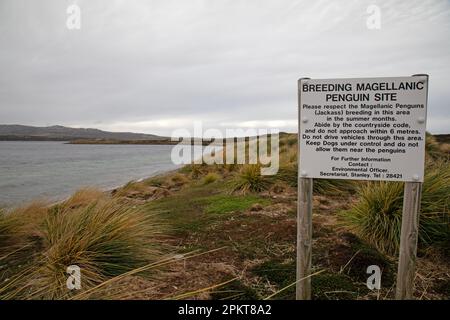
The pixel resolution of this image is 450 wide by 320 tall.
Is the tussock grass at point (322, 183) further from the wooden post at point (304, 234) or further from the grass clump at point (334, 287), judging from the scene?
the wooden post at point (304, 234)

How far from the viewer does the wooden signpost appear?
289 centimetres

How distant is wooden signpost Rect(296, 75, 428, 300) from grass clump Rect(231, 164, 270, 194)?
18.4ft

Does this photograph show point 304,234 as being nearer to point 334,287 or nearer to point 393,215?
point 334,287

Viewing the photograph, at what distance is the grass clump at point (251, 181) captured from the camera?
8883mm

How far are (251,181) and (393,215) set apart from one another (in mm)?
4546

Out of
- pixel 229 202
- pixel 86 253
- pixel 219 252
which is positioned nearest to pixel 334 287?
pixel 219 252

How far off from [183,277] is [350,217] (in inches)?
123

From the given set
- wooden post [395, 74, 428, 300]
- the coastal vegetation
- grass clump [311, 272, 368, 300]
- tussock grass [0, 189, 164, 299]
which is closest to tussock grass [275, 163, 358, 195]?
the coastal vegetation

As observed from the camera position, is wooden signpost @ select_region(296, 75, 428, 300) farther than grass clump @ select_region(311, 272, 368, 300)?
No

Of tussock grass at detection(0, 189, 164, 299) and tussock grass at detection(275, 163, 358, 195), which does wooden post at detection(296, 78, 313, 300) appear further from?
tussock grass at detection(275, 163, 358, 195)

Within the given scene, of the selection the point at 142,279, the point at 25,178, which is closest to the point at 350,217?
the point at 142,279

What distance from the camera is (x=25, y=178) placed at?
22.0m

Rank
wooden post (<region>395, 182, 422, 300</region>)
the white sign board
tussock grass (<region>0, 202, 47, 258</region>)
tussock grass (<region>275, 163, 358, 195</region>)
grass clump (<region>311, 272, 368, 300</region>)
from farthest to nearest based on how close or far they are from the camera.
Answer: tussock grass (<region>275, 163, 358, 195</region>)
tussock grass (<region>0, 202, 47, 258</region>)
grass clump (<region>311, 272, 368, 300</region>)
wooden post (<region>395, 182, 422, 300</region>)
the white sign board
